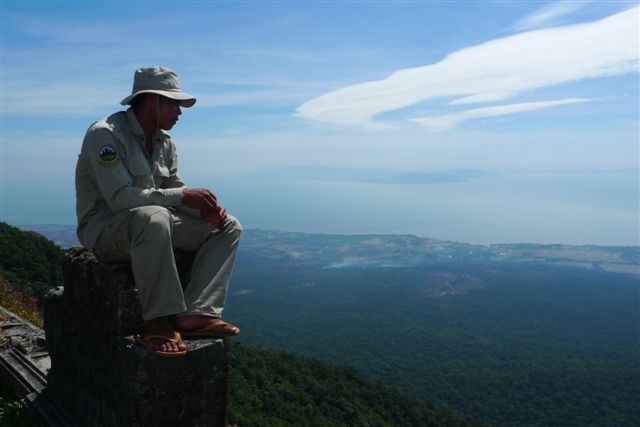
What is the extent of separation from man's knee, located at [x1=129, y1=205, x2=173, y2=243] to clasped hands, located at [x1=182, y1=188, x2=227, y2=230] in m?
0.28

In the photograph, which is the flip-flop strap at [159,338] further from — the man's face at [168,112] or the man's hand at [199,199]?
the man's face at [168,112]

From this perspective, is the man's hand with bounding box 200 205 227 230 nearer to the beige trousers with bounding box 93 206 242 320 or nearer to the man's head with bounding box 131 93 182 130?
the beige trousers with bounding box 93 206 242 320

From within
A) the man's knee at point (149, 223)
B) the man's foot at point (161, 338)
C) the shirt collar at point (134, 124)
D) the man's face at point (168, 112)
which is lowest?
the man's foot at point (161, 338)

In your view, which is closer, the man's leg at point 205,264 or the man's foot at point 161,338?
the man's foot at point 161,338

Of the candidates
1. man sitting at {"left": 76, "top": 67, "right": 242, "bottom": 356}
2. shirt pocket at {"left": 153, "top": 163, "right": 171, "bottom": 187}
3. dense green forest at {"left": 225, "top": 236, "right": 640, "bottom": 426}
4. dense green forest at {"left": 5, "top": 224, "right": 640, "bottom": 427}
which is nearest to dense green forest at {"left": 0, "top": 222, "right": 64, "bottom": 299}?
dense green forest at {"left": 5, "top": 224, "right": 640, "bottom": 427}

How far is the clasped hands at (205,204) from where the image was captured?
147 inches

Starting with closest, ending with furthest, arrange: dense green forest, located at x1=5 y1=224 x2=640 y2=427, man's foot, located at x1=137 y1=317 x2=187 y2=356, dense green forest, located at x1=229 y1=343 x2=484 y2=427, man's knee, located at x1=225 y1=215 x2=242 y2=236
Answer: man's foot, located at x1=137 y1=317 x2=187 y2=356
man's knee, located at x1=225 y1=215 x2=242 y2=236
dense green forest, located at x1=229 y1=343 x2=484 y2=427
dense green forest, located at x1=5 y1=224 x2=640 y2=427

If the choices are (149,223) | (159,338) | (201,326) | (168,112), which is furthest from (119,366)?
(168,112)

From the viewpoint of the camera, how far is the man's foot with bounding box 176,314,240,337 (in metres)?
3.55

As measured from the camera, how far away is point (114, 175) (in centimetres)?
352

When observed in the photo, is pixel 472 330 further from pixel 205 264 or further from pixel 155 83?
pixel 155 83

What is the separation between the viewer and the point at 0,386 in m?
5.37

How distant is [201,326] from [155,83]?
5.78 ft

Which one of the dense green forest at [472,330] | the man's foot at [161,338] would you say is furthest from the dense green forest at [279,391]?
the dense green forest at [472,330]
